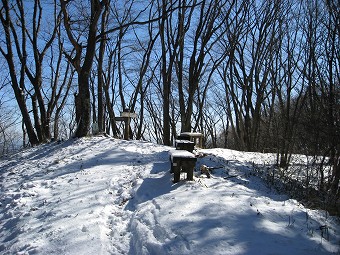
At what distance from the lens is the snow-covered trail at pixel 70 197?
355cm

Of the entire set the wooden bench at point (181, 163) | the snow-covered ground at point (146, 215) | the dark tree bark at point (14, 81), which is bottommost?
the snow-covered ground at point (146, 215)

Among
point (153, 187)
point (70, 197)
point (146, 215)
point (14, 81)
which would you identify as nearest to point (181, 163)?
point (153, 187)

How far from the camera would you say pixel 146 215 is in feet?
13.6

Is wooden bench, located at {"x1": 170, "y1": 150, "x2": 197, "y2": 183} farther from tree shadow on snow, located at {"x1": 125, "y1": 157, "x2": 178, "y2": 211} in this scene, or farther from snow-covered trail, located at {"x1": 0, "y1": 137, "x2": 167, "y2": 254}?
snow-covered trail, located at {"x1": 0, "y1": 137, "x2": 167, "y2": 254}

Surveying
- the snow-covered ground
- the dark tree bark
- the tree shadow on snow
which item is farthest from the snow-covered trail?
the dark tree bark

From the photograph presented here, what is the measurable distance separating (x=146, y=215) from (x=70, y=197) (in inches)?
63.0

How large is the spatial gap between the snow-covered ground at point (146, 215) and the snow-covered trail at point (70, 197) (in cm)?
2

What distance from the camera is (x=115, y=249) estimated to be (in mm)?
3422

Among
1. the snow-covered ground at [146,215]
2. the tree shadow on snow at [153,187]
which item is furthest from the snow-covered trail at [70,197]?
the tree shadow on snow at [153,187]

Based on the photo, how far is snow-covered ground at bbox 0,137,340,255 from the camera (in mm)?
3240

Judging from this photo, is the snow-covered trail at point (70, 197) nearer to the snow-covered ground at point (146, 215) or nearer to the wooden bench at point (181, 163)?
the snow-covered ground at point (146, 215)

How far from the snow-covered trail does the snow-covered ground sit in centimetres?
2

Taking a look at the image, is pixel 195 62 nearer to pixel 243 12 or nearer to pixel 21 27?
pixel 243 12

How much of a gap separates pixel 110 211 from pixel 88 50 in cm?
662
